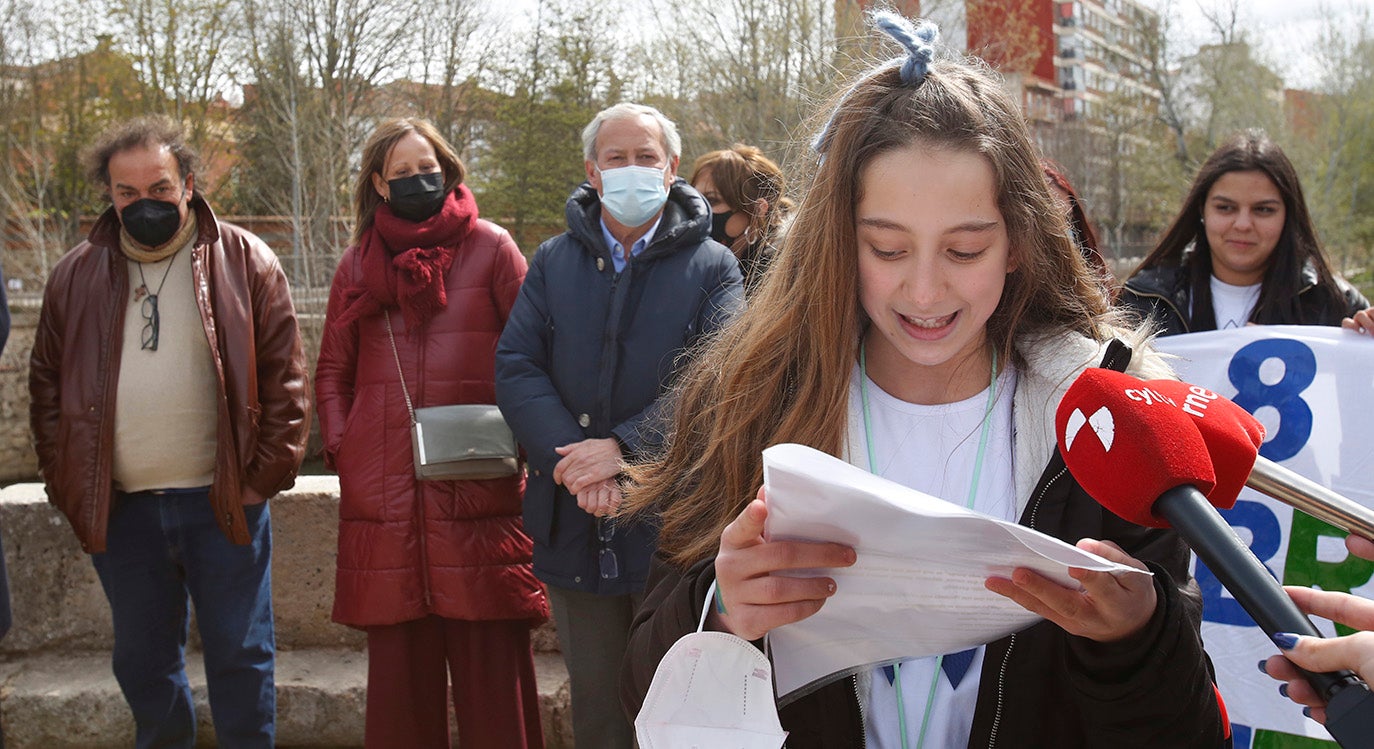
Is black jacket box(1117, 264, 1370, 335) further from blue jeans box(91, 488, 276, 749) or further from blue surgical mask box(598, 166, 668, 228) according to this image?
blue jeans box(91, 488, 276, 749)

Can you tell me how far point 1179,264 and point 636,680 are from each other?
298cm

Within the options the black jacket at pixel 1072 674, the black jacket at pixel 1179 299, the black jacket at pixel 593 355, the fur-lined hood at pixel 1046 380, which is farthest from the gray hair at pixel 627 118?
the black jacket at pixel 1072 674

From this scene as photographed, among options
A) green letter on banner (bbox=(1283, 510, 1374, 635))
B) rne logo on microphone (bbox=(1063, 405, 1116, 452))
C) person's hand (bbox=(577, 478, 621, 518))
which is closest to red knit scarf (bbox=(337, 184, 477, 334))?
person's hand (bbox=(577, 478, 621, 518))

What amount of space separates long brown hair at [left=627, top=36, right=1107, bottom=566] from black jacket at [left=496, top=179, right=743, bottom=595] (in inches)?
55.5

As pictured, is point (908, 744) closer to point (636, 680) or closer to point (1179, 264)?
point (636, 680)

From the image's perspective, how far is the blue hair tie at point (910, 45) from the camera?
170cm

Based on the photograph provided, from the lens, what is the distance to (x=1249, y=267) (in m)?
3.78

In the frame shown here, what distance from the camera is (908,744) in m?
1.60

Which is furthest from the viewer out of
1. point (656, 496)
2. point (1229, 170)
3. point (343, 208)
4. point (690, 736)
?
point (343, 208)

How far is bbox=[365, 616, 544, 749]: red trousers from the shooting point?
3645 mm

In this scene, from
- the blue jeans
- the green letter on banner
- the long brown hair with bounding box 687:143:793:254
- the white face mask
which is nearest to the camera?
the white face mask

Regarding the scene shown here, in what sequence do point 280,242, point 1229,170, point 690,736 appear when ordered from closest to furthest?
point 690,736 → point 1229,170 → point 280,242

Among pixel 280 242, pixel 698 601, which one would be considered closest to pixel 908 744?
pixel 698 601

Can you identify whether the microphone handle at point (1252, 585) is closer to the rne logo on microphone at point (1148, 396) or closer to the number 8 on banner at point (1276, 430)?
the rne logo on microphone at point (1148, 396)
